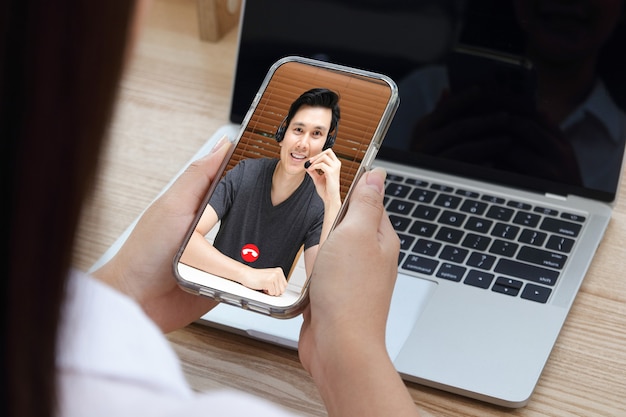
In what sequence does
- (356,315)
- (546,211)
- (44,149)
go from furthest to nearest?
(546,211) < (356,315) < (44,149)

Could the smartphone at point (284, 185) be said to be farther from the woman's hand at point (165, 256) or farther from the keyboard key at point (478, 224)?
the keyboard key at point (478, 224)

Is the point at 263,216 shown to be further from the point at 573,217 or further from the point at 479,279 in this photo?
the point at 573,217

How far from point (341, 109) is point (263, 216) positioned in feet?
0.32

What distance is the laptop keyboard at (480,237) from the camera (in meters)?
0.71

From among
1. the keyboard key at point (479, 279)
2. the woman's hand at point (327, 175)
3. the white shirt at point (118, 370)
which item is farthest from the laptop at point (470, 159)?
the white shirt at point (118, 370)

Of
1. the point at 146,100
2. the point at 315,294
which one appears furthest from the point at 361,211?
the point at 146,100

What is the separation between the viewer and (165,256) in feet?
2.05

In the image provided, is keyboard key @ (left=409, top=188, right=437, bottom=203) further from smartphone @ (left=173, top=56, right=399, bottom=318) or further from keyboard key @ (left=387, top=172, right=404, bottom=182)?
smartphone @ (left=173, top=56, right=399, bottom=318)

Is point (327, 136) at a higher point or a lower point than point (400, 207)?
higher

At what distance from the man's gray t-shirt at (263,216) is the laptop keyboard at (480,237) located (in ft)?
0.48

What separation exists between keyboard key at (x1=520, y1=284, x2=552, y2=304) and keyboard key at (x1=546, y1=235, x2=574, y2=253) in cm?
6

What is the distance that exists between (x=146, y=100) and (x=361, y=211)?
45cm

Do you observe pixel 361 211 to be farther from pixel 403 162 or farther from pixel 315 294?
pixel 403 162

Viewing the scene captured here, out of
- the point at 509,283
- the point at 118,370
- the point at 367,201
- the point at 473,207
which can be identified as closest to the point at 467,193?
the point at 473,207
